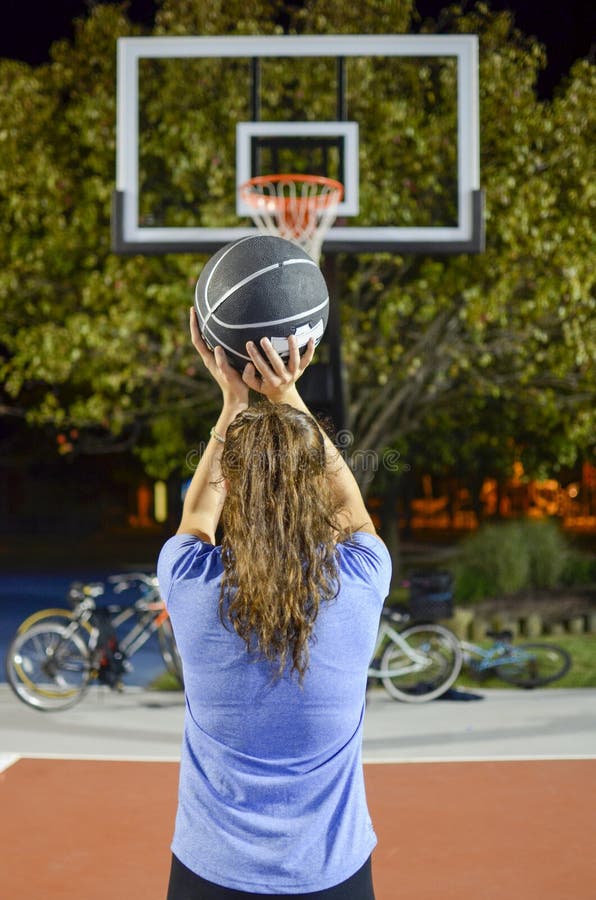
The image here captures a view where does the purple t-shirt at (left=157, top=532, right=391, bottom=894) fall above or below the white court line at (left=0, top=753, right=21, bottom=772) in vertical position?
above

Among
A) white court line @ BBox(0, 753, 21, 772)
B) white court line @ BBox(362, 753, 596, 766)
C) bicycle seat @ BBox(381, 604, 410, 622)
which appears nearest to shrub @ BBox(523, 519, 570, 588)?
bicycle seat @ BBox(381, 604, 410, 622)

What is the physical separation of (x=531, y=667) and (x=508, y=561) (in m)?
3.83

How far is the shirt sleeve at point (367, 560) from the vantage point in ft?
6.33

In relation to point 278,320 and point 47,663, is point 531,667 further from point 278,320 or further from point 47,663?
point 278,320

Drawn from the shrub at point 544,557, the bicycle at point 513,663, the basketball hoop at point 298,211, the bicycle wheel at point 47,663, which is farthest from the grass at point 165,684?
the shrub at point 544,557

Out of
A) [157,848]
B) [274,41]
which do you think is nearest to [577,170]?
[274,41]

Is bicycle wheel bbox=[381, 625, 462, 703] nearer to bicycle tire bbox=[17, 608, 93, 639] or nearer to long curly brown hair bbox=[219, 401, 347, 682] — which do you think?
bicycle tire bbox=[17, 608, 93, 639]

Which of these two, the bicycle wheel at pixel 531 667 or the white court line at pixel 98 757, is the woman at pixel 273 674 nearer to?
the white court line at pixel 98 757

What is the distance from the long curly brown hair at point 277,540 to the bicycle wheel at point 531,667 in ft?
25.4

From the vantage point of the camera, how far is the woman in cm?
185

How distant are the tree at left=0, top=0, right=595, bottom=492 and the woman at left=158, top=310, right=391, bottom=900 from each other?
8387mm

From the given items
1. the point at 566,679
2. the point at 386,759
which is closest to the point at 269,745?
the point at 386,759

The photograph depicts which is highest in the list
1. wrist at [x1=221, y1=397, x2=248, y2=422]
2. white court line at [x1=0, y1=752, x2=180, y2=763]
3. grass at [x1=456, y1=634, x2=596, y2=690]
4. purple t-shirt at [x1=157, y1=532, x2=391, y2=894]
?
wrist at [x1=221, y1=397, x2=248, y2=422]

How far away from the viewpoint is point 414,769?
6578 mm
